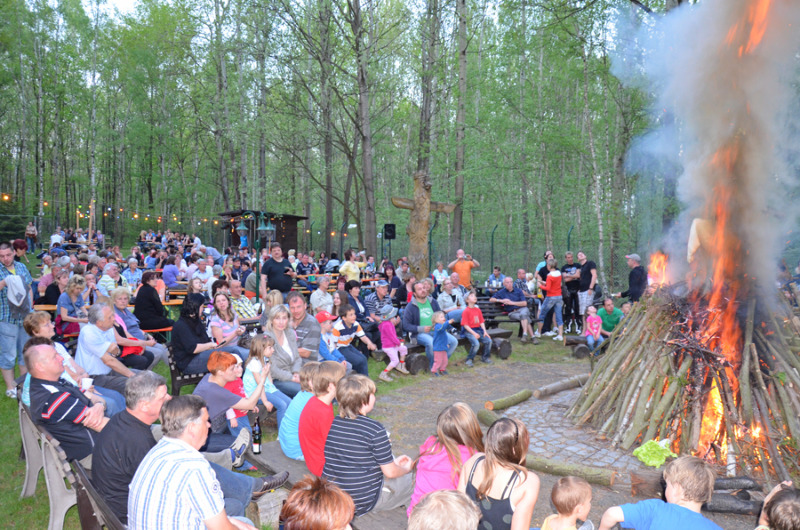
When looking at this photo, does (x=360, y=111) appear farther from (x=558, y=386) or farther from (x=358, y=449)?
(x=358, y=449)

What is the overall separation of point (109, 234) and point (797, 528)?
3932 centimetres

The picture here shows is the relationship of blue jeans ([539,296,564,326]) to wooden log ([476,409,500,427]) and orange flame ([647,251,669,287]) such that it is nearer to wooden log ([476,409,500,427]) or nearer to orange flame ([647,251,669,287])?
orange flame ([647,251,669,287])

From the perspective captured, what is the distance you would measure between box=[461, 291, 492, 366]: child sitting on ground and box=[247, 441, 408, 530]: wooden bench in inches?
213

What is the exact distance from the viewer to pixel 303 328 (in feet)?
24.6

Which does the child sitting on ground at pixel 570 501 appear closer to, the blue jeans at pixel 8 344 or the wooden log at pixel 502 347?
the blue jeans at pixel 8 344

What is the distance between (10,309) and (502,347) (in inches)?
318

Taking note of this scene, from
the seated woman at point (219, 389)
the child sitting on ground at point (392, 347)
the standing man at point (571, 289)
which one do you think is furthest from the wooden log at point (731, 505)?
the standing man at point (571, 289)

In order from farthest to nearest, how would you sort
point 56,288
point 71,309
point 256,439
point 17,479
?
1. point 56,288
2. point 71,309
3. point 256,439
4. point 17,479

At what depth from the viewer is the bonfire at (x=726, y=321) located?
211 inches

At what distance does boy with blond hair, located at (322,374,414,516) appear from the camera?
3.56m

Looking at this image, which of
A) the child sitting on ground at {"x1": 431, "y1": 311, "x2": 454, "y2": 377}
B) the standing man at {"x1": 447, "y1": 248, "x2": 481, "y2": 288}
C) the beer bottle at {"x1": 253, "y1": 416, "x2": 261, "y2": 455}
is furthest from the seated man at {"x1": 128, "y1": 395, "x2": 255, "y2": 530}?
the standing man at {"x1": 447, "y1": 248, "x2": 481, "y2": 288}

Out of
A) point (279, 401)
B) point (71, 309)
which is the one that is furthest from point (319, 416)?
point (71, 309)

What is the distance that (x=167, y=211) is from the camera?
129 feet

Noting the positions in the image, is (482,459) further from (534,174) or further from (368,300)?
(534,174)
